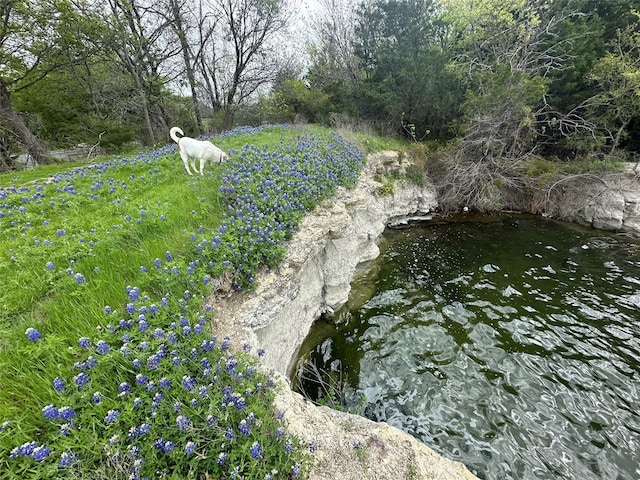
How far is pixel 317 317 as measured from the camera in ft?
23.0

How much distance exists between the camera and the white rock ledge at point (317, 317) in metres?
2.50

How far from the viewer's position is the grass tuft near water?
197 centimetres

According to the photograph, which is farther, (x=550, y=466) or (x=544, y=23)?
(x=544, y=23)

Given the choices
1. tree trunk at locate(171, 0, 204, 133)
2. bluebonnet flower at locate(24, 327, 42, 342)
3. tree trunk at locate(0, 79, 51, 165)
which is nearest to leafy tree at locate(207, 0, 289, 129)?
tree trunk at locate(171, 0, 204, 133)

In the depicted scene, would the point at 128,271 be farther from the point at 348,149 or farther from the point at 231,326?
the point at 348,149

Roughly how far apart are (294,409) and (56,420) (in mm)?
1985

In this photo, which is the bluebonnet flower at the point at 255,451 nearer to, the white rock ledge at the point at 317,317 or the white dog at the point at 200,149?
the white rock ledge at the point at 317,317

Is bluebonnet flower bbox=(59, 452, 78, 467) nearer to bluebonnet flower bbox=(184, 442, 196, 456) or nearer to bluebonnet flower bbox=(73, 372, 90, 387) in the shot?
bluebonnet flower bbox=(73, 372, 90, 387)

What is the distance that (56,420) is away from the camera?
201 centimetres

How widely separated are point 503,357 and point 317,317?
443cm

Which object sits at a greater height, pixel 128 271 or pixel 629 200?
pixel 128 271

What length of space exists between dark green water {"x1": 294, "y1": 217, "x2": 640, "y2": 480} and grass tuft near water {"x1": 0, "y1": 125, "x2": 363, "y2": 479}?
3.47 metres

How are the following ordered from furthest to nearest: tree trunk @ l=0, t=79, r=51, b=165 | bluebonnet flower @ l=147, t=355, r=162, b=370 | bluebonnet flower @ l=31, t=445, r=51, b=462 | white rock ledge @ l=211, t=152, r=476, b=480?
tree trunk @ l=0, t=79, r=51, b=165 → white rock ledge @ l=211, t=152, r=476, b=480 → bluebonnet flower @ l=147, t=355, r=162, b=370 → bluebonnet flower @ l=31, t=445, r=51, b=462

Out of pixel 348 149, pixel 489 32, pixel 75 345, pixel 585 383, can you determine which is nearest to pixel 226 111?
pixel 348 149
